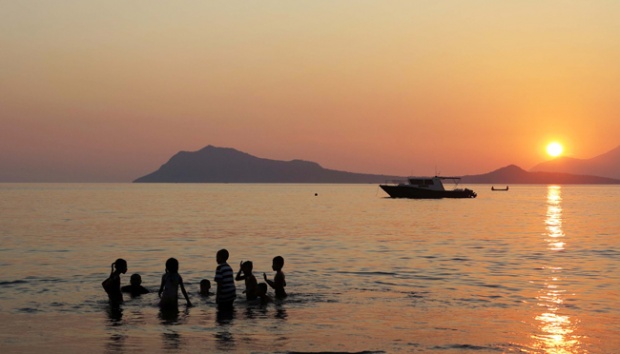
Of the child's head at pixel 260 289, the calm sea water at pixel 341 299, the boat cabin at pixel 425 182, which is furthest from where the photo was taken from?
the boat cabin at pixel 425 182

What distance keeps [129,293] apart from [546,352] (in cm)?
1287

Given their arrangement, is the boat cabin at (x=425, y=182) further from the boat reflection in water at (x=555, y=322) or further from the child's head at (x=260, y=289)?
the child's head at (x=260, y=289)

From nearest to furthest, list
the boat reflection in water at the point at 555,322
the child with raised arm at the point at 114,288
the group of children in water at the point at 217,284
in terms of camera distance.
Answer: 1. the boat reflection in water at the point at 555,322
2. the group of children in water at the point at 217,284
3. the child with raised arm at the point at 114,288

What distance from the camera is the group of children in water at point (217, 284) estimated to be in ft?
64.4

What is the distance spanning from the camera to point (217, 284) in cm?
2011

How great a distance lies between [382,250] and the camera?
136 ft

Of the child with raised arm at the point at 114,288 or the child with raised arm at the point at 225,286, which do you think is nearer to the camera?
the child with raised arm at the point at 225,286

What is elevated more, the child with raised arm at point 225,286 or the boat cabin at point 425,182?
the boat cabin at point 425,182

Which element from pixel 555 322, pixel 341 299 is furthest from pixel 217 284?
pixel 555 322

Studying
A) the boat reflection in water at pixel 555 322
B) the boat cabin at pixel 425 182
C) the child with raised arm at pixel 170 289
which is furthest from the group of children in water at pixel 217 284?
the boat cabin at pixel 425 182

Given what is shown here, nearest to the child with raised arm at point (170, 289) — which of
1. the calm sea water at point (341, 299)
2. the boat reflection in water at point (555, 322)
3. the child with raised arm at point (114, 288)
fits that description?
the calm sea water at point (341, 299)

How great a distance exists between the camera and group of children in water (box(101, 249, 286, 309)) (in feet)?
64.4

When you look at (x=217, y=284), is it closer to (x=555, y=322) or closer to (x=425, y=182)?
(x=555, y=322)

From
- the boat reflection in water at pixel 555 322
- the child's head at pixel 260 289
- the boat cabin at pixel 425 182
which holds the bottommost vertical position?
the boat reflection in water at pixel 555 322
